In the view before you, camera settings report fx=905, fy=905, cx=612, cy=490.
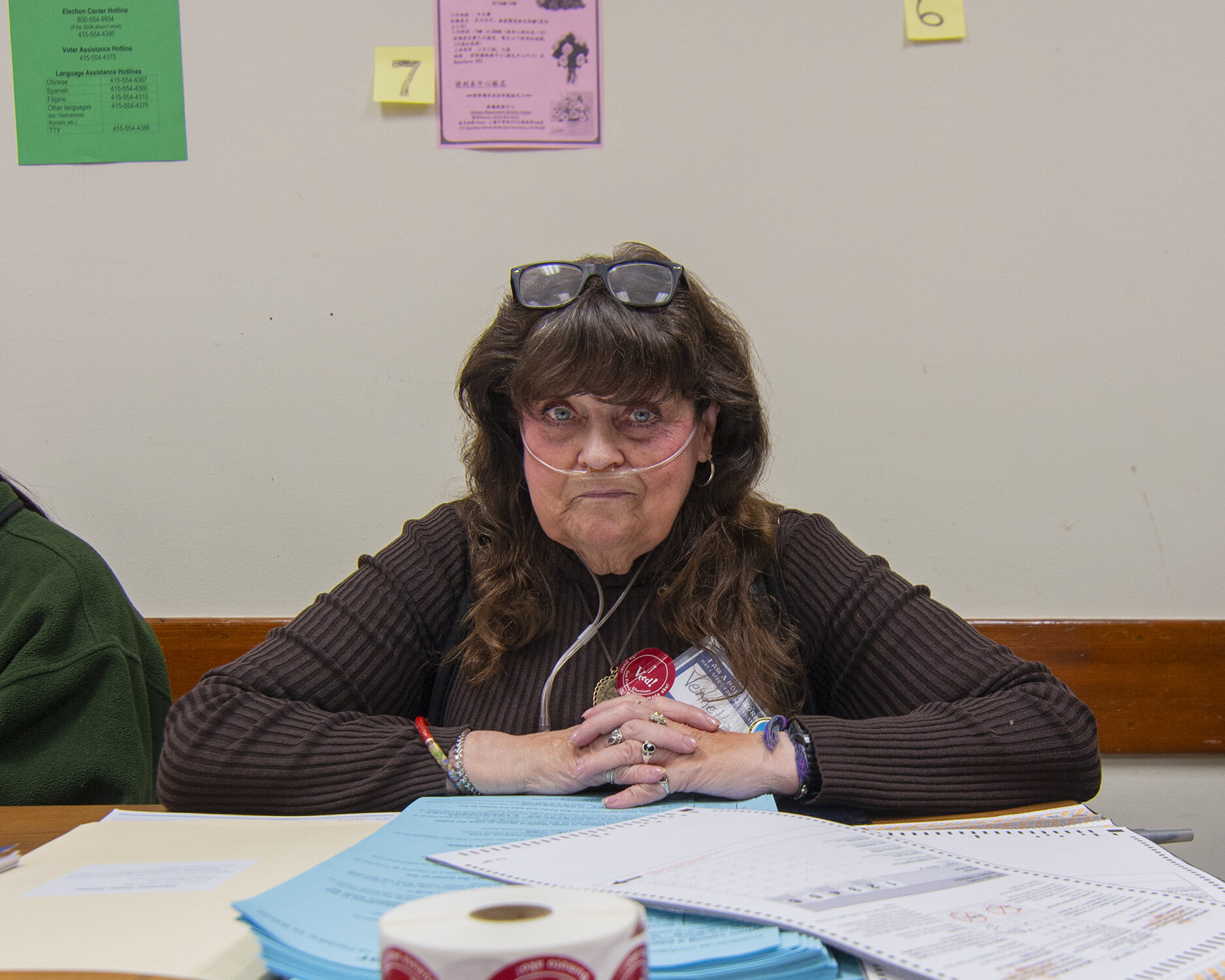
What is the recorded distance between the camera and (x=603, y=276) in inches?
43.1

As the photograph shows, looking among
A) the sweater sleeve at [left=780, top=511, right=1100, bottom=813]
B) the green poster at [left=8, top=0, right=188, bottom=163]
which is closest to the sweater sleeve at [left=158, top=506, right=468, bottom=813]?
the sweater sleeve at [left=780, top=511, right=1100, bottom=813]

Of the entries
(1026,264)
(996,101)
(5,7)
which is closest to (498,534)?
(1026,264)

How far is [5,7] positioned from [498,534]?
1395 mm

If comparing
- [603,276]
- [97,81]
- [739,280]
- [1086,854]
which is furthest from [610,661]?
[97,81]

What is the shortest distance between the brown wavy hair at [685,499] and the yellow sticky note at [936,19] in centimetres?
75

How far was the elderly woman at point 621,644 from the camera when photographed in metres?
0.89

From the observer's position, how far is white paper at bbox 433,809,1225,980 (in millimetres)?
452

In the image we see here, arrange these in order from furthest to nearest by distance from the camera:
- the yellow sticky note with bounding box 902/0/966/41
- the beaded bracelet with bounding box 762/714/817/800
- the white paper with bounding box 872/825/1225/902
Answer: the yellow sticky note with bounding box 902/0/966/41 → the beaded bracelet with bounding box 762/714/817/800 → the white paper with bounding box 872/825/1225/902

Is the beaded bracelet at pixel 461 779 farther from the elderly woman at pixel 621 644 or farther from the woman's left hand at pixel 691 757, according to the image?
the woman's left hand at pixel 691 757

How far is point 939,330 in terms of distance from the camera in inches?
62.9

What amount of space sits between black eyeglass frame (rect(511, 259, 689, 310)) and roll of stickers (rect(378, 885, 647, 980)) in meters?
0.83

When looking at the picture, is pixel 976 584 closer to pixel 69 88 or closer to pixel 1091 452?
pixel 1091 452

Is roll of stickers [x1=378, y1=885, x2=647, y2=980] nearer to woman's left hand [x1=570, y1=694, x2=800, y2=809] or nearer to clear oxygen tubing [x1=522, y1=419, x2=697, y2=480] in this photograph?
woman's left hand [x1=570, y1=694, x2=800, y2=809]

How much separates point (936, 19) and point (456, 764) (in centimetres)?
146
